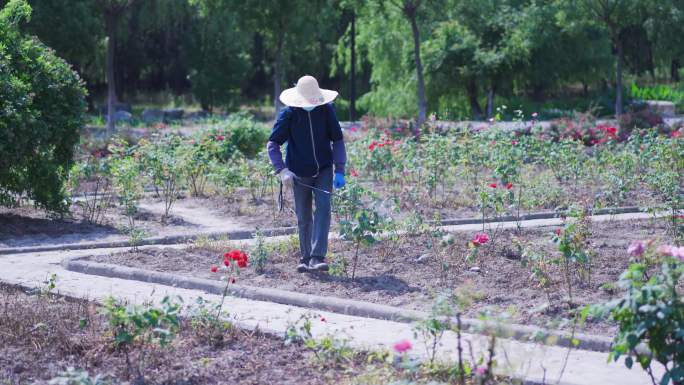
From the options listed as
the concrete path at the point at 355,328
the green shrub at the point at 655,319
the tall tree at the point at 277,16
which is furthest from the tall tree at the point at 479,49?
the green shrub at the point at 655,319

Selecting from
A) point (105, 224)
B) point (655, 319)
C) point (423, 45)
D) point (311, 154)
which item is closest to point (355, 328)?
point (311, 154)

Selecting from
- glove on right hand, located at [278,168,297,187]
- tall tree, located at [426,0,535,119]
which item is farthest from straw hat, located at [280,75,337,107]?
tall tree, located at [426,0,535,119]

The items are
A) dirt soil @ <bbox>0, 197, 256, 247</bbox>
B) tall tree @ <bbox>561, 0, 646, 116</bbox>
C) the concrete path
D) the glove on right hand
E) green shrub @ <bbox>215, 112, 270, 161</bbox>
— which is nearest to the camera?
the concrete path

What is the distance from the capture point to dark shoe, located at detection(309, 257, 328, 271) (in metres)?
8.53

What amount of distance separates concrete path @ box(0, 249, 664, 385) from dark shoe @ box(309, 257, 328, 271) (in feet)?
3.15

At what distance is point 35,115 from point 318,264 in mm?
4423

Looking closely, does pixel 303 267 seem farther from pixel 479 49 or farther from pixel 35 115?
pixel 479 49

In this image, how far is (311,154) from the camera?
28.4ft

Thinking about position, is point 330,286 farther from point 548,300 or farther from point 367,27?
point 367,27

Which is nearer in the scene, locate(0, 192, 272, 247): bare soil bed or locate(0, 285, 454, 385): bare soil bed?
locate(0, 285, 454, 385): bare soil bed

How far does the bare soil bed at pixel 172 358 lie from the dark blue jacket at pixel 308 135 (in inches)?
91.5

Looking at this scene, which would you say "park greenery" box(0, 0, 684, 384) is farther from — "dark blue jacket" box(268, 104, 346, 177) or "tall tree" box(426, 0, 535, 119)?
"dark blue jacket" box(268, 104, 346, 177)

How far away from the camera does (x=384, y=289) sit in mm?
7953

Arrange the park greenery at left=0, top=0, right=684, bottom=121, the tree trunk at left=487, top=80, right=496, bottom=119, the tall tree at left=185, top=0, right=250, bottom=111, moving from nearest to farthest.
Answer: the park greenery at left=0, top=0, right=684, bottom=121 < the tree trunk at left=487, top=80, right=496, bottom=119 < the tall tree at left=185, top=0, right=250, bottom=111
